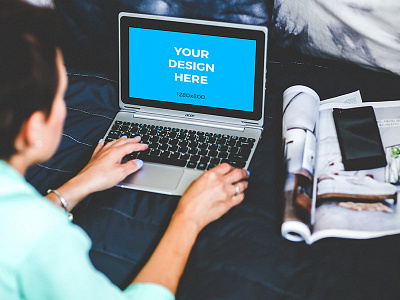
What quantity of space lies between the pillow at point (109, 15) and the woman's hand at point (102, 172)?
39 cm

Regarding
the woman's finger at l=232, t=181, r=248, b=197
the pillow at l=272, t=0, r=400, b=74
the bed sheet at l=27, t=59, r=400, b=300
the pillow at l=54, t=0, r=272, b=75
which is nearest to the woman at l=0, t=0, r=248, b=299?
the bed sheet at l=27, t=59, r=400, b=300

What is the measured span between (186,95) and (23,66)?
558 millimetres

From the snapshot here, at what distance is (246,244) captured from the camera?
81 cm

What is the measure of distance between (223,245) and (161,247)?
12 centimetres

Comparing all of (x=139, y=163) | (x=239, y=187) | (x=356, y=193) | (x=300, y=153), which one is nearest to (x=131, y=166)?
(x=139, y=163)

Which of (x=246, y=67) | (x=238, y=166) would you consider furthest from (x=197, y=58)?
(x=238, y=166)

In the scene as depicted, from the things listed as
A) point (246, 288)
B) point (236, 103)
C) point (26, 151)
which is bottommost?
point (246, 288)

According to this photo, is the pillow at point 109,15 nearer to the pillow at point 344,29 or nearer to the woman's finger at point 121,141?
the pillow at point 344,29

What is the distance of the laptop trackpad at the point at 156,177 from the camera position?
94 centimetres

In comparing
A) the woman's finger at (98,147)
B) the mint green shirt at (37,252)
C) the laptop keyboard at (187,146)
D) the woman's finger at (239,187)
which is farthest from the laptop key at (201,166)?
the mint green shirt at (37,252)

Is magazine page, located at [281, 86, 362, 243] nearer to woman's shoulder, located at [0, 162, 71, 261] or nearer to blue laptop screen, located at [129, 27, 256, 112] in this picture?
blue laptop screen, located at [129, 27, 256, 112]

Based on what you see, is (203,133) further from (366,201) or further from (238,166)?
(366,201)

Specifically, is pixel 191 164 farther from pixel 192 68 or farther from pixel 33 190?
pixel 33 190

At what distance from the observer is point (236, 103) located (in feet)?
3.44
